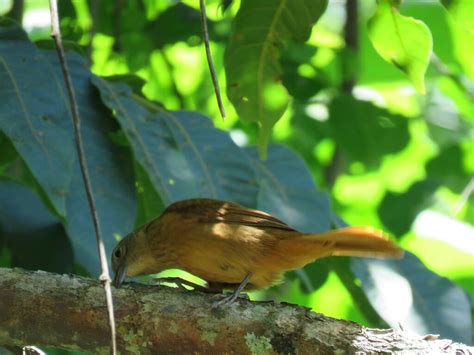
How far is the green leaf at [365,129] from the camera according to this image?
654 centimetres

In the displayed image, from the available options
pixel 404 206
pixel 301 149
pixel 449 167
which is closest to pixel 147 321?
pixel 404 206

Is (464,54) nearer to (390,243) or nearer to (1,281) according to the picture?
(390,243)

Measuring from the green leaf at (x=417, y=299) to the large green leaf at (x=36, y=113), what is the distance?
1615 millimetres

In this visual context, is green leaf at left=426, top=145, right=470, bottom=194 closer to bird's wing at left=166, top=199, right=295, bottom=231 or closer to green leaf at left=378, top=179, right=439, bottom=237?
green leaf at left=378, top=179, right=439, bottom=237

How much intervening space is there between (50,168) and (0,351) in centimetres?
75

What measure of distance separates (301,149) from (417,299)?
323cm

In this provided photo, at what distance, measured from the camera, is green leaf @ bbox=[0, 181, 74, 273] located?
4.17m

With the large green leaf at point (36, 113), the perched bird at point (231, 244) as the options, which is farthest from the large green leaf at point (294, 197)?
the large green leaf at point (36, 113)

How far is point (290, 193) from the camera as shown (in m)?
4.65

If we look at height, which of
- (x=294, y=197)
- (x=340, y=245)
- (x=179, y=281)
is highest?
(x=340, y=245)

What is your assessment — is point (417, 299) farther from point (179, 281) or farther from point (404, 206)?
point (404, 206)

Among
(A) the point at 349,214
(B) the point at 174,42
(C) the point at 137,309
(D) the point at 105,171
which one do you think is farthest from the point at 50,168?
(A) the point at 349,214

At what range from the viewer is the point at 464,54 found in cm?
382

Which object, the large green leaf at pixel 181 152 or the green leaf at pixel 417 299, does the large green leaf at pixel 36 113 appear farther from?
the green leaf at pixel 417 299
